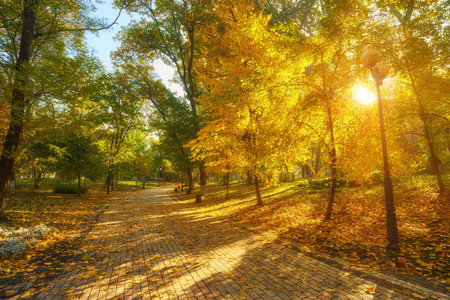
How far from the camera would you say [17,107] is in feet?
25.0

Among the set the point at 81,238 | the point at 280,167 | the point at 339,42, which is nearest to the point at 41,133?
the point at 81,238

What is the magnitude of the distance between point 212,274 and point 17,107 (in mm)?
8873

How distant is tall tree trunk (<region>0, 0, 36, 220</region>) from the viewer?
7895mm

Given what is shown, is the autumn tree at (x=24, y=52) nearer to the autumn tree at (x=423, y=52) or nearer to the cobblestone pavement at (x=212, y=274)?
the cobblestone pavement at (x=212, y=274)

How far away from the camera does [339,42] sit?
7.47 metres

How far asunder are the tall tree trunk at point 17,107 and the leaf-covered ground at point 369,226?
924 centimetres

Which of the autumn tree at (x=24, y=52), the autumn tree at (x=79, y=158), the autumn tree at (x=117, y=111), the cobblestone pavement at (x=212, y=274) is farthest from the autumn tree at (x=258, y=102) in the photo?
the autumn tree at (x=117, y=111)

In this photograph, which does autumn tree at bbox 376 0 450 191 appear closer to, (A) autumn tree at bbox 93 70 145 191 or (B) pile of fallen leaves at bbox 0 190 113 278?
(B) pile of fallen leaves at bbox 0 190 113 278

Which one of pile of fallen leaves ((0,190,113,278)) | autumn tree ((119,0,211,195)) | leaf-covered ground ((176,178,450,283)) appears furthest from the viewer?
autumn tree ((119,0,211,195))

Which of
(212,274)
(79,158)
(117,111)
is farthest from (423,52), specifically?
(117,111)

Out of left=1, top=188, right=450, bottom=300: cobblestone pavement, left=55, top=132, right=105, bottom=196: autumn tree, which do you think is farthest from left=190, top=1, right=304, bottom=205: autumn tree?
left=55, top=132, right=105, bottom=196: autumn tree

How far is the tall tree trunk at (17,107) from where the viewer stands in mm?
7895

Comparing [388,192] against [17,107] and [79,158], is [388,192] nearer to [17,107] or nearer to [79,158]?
[17,107]

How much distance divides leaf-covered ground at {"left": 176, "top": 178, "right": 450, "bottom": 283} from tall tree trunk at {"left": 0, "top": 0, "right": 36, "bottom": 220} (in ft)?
30.3
